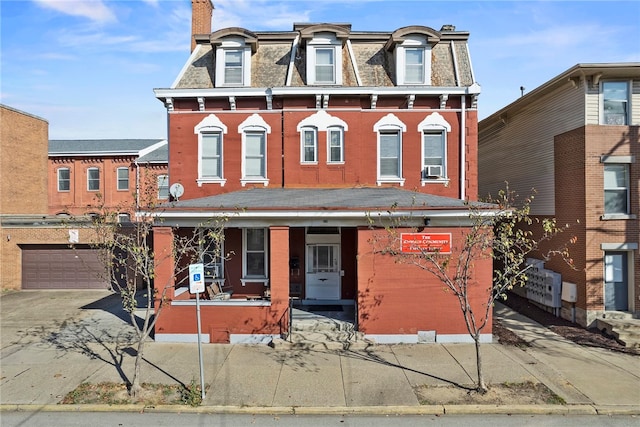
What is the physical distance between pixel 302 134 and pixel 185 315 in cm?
748

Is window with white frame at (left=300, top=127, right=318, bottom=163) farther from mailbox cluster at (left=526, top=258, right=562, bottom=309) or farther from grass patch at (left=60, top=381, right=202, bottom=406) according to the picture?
grass patch at (left=60, top=381, right=202, bottom=406)

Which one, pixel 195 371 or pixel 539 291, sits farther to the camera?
pixel 539 291

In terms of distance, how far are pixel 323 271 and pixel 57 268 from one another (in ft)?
47.8

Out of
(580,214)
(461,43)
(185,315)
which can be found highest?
(461,43)

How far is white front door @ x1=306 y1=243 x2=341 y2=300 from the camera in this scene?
1397 centimetres

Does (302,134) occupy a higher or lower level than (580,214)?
higher

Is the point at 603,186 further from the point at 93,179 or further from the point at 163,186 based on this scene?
the point at 93,179

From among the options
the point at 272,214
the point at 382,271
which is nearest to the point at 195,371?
the point at 272,214

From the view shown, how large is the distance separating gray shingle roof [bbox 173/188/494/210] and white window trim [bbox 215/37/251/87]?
428cm

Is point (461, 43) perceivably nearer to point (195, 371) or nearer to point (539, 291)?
point (539, 291)

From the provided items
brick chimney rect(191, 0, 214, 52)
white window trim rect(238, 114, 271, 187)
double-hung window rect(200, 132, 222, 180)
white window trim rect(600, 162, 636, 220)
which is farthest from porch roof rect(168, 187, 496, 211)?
brick chimney rect(191, 0, 214, 52)

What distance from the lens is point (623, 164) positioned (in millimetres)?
13047

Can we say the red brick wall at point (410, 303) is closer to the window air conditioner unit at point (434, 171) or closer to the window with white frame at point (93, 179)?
the window air conditioner unit at point (434, 171)

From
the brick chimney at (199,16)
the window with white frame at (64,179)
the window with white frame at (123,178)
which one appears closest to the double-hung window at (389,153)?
the brick chimney at (199,16)
